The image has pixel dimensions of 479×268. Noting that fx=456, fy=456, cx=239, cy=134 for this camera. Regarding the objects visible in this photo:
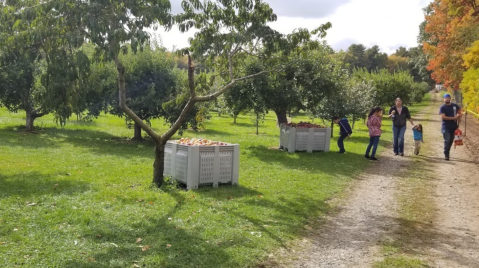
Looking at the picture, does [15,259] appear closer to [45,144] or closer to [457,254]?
[457,254]

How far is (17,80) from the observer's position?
64.1 ft

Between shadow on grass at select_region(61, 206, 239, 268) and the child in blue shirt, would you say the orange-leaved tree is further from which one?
shadow on grass at select_region(61, 206, 239, 268)

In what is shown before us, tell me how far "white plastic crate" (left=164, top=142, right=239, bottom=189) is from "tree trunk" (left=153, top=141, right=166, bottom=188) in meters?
0.35

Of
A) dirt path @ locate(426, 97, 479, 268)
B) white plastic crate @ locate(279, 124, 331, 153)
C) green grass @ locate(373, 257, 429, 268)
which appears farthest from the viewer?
white plastic crate @ locate(279, 124, 331, 153)

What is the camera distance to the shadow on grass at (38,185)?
814 cm

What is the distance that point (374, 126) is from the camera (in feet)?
45.9

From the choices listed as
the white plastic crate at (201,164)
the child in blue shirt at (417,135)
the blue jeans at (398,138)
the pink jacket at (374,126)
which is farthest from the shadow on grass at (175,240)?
the child in blue shirt at (417,135)

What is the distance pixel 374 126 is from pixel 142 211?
→ 29.7 feet

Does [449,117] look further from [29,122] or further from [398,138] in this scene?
[29,122]

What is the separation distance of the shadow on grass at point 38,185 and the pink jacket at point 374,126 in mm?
8658

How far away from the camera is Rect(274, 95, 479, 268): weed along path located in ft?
18.1

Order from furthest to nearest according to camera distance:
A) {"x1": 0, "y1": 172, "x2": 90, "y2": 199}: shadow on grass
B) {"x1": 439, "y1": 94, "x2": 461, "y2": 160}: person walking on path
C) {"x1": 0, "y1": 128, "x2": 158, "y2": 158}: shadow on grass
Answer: {"x1": 0, "y1": 128, "x2": 158, "y2": 158}: shadow on grass < {"x1": 439, "y1": 94, "x2": 461, "y2": 160}: person walking on path < {"x1": 0, "y1": 172, "x2": 90, "y2": 199}: shadow on grass

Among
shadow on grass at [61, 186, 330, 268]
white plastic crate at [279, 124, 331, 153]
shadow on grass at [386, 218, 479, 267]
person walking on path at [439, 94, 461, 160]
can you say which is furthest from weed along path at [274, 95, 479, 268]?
white plastic crate at [279, 124, 331, 153]

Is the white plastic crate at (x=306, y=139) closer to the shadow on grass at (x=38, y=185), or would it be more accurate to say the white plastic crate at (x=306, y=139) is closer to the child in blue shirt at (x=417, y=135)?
the child in blue shirt at (x=417, y=135)
